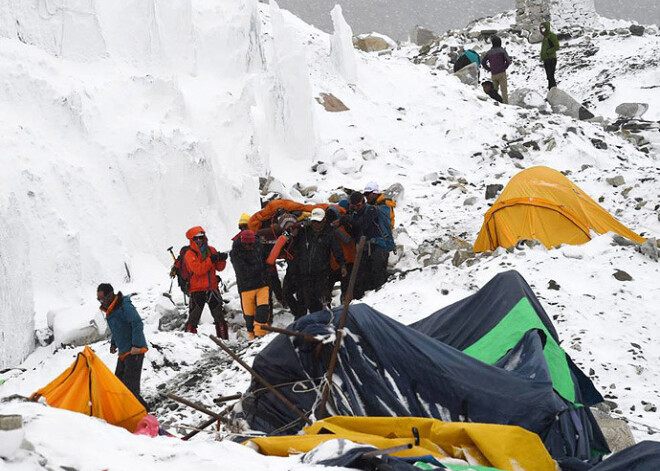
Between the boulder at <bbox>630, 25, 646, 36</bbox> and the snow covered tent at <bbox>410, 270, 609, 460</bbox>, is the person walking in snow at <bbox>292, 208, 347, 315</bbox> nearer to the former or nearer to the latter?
the snow covered tent at <bbox>410, 270, 609, 460</bbox>

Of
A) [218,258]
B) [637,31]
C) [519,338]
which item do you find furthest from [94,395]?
[637,31]

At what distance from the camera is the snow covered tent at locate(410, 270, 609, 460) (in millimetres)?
4758

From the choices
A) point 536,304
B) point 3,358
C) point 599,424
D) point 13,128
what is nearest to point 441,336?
point 536,304

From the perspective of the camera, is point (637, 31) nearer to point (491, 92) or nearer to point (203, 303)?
point (491, 92)

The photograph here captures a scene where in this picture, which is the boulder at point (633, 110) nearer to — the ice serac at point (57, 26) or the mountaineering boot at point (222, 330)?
the ice serac at point (57, 26)

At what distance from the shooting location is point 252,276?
336 inches

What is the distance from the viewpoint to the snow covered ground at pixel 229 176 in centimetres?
702

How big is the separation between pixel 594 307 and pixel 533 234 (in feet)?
7.74

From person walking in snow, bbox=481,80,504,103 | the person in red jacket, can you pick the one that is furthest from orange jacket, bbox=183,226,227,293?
person walking in snow, bbox=481,80,504,103

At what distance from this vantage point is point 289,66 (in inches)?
596

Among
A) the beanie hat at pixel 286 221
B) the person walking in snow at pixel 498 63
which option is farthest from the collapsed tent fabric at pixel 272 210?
the person walking in snow at pixel 498 63

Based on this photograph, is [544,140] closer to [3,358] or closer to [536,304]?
[536,304]

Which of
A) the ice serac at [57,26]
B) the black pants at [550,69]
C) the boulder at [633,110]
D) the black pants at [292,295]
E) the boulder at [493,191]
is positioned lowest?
the black pants at [292,295]

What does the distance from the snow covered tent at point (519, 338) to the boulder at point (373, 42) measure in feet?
67.4
